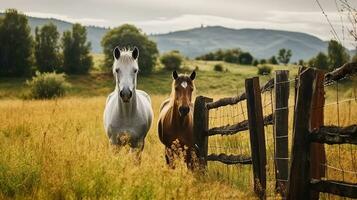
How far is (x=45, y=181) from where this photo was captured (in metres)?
5.79

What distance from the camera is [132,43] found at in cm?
7219

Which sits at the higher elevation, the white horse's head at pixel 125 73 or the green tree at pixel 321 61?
the green tree at pixel 321 61

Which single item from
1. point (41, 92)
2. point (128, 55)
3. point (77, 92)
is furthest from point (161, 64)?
point (128, 55)

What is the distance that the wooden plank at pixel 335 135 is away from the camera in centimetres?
386

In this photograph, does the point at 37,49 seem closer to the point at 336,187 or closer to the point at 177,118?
the point at 177,118

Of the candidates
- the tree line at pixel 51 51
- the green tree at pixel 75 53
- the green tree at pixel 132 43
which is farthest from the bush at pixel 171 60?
the green tree at pixel 75 53

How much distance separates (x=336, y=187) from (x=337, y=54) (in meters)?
55.2

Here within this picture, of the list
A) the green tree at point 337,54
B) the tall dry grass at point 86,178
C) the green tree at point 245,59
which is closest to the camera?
the tall dry grass at point 86,178

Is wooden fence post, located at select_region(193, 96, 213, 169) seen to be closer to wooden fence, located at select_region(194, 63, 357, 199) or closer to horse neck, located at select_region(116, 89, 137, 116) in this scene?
horse neck, located at select_region(116, 89, 137, 116)

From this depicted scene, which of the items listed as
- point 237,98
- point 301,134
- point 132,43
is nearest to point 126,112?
point 237,98

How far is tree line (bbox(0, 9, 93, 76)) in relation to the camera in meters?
64.5

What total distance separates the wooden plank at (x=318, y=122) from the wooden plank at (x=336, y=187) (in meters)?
0.21

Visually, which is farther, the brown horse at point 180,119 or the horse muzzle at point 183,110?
the brown horse at point 180,119

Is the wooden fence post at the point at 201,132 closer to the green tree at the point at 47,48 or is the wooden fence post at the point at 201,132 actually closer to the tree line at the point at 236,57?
the green tree at the point at 47,48
